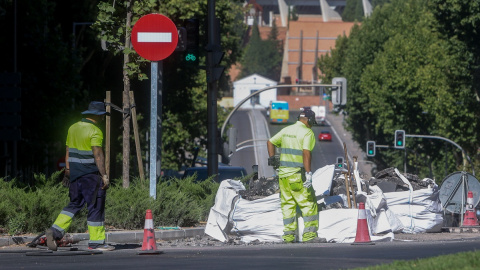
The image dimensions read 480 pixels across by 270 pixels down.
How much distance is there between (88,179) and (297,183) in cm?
302

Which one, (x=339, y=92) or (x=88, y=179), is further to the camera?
(x=339, y=92)

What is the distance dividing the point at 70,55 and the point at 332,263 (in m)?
26.1

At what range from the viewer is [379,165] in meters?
79.6

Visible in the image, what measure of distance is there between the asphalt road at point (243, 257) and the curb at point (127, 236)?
3.12 ft

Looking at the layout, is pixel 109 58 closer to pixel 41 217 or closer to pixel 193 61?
pixel 193 61

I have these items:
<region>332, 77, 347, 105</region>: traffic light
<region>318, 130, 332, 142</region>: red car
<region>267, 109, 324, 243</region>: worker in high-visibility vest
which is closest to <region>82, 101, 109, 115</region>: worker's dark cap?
<region>267, 109, 324, 243</region>: worker in high-visibility vest

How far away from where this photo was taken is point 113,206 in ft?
49.2

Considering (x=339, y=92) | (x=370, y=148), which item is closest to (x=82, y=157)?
(x=339, y=92)

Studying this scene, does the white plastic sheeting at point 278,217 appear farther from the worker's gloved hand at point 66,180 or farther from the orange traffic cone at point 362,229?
the worker's gloved hand at point 66,180

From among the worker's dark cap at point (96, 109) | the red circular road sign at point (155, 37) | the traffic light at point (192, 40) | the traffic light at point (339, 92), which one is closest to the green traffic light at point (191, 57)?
the traffic light at point (192, 40)

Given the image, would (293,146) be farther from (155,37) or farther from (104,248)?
(104,248)

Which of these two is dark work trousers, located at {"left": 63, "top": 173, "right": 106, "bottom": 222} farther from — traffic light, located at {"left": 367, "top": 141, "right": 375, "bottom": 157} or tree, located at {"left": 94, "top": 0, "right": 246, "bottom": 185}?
traffic light, located at {"left": 367, "top": 141, "right": 375, "bottom": 157}

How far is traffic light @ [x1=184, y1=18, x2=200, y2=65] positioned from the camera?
59.8 ft

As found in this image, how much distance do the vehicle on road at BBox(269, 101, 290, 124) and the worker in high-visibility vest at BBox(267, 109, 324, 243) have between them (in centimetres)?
11615
